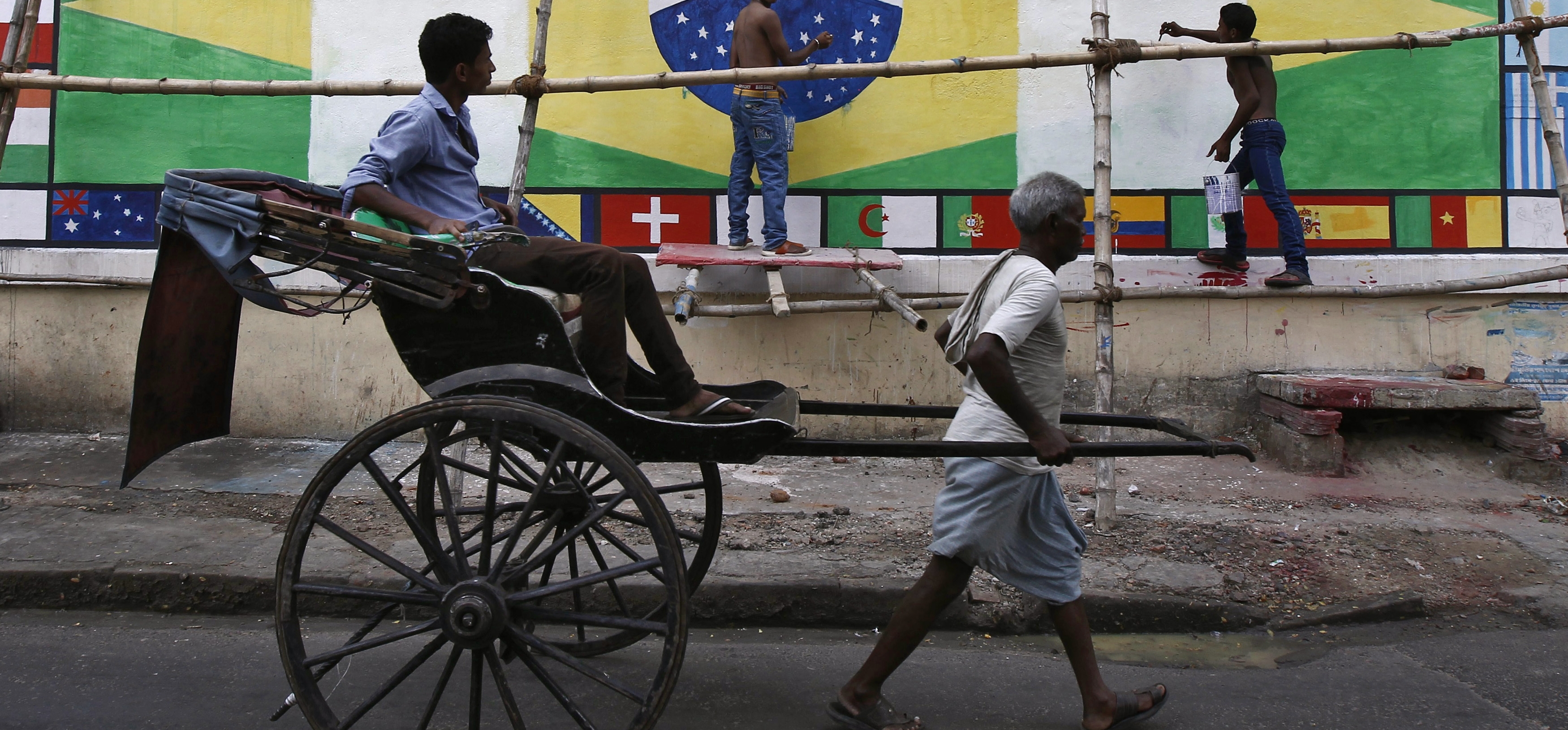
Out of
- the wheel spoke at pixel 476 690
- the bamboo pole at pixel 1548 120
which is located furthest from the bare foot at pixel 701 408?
the bamboo pole at pixel 1548 120

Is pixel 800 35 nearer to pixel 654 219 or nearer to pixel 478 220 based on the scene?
pixel 654 219

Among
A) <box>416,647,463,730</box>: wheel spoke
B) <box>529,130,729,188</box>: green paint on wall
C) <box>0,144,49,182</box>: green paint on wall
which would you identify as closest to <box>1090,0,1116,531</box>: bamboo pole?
<box>529,130,729,188</box>: green paint on wall

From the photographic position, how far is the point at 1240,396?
229 inches

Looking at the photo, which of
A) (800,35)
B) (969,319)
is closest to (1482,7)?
(800,35)

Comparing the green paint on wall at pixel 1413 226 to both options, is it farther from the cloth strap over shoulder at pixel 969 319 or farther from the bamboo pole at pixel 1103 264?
the cloth strap over shoulder at pixel 969 319

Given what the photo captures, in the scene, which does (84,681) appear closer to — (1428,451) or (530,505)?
(530,505)

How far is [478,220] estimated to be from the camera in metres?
3.03

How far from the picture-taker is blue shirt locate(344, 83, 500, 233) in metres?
2.77

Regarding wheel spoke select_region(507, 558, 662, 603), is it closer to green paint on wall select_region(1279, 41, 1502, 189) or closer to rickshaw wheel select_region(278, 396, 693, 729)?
rickshaw wheel select_region(278, 396, 693, 729)

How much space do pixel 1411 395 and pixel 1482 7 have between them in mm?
2489

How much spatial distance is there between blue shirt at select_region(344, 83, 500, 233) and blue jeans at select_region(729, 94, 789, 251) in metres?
2.43

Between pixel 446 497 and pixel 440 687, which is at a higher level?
pixel 446 497

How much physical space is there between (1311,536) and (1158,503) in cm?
72

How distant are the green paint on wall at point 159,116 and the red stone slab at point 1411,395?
5877 mm
